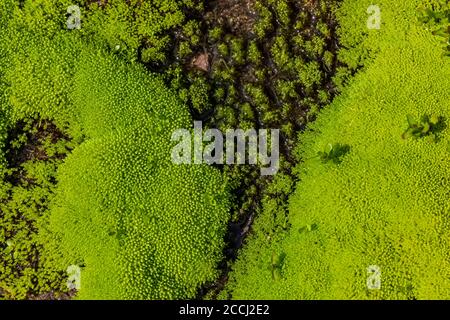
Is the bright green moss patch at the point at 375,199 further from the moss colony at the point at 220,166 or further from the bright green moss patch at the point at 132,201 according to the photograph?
the bright green moss patch at the point at 132,201

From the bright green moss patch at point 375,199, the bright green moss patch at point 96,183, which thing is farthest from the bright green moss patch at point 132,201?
the bright green moss patch at point 375,199

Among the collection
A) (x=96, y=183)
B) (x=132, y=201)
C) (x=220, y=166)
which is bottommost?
(x=132, y=201)

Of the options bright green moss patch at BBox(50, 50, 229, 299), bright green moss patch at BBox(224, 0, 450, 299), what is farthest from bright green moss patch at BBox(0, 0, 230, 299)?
bright green moss patch at BBox(224, 0, 450, 299)

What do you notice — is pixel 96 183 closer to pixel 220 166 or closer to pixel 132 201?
pixel 132 201

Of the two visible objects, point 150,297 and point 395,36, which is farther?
point 395,36

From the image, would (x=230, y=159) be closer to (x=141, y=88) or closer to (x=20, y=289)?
(x=141, y=88)

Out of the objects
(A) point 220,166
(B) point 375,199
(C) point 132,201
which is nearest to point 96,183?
(C) point 132,201
